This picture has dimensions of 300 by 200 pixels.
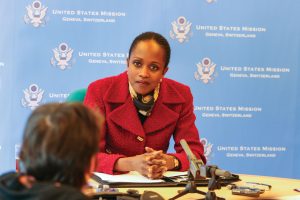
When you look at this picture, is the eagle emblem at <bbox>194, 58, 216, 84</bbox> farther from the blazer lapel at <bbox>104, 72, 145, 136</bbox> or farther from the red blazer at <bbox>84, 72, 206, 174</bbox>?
the blazer lapel at <bbox>104, 72, 145, 136</bbox>

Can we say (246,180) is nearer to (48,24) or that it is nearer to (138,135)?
(138,135)

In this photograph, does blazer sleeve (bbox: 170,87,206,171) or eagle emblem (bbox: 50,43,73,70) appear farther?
eagle emblem (bbox: 50,43,73,70)

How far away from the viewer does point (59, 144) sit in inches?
42.7

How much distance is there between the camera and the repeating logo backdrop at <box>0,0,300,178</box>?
13.9ft

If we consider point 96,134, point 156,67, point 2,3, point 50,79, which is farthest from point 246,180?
point 2,3

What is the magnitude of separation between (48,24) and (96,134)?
328 centimetres

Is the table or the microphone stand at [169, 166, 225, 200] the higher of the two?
the microphone stand at [169, 166, 225, 200]

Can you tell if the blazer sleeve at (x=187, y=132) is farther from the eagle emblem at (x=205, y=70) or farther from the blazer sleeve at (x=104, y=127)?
the eagle emblem at (x=205, y=70)

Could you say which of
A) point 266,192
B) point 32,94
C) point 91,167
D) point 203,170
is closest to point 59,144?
point 91,167

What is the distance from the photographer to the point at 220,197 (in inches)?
78.1

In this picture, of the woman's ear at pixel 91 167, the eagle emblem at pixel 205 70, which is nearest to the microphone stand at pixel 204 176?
the woman's ear at pixel 91 167

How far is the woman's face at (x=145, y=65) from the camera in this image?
8.52 feet

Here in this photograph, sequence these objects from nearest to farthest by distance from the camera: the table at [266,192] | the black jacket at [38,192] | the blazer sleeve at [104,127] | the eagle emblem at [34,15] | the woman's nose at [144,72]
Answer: the black jacket at [38,192] < the table at [266,192] < the blazer sleeve at [104,127] < the woman's nose at [144,72] < the eagle emblem at [34,15]

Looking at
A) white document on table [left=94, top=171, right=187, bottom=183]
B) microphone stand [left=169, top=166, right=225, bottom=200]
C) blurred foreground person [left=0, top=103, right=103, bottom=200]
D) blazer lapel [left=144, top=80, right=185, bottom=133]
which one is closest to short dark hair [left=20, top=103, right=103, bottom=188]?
blurred foreground person [left=0, top=103, right=103, bottom=200]
